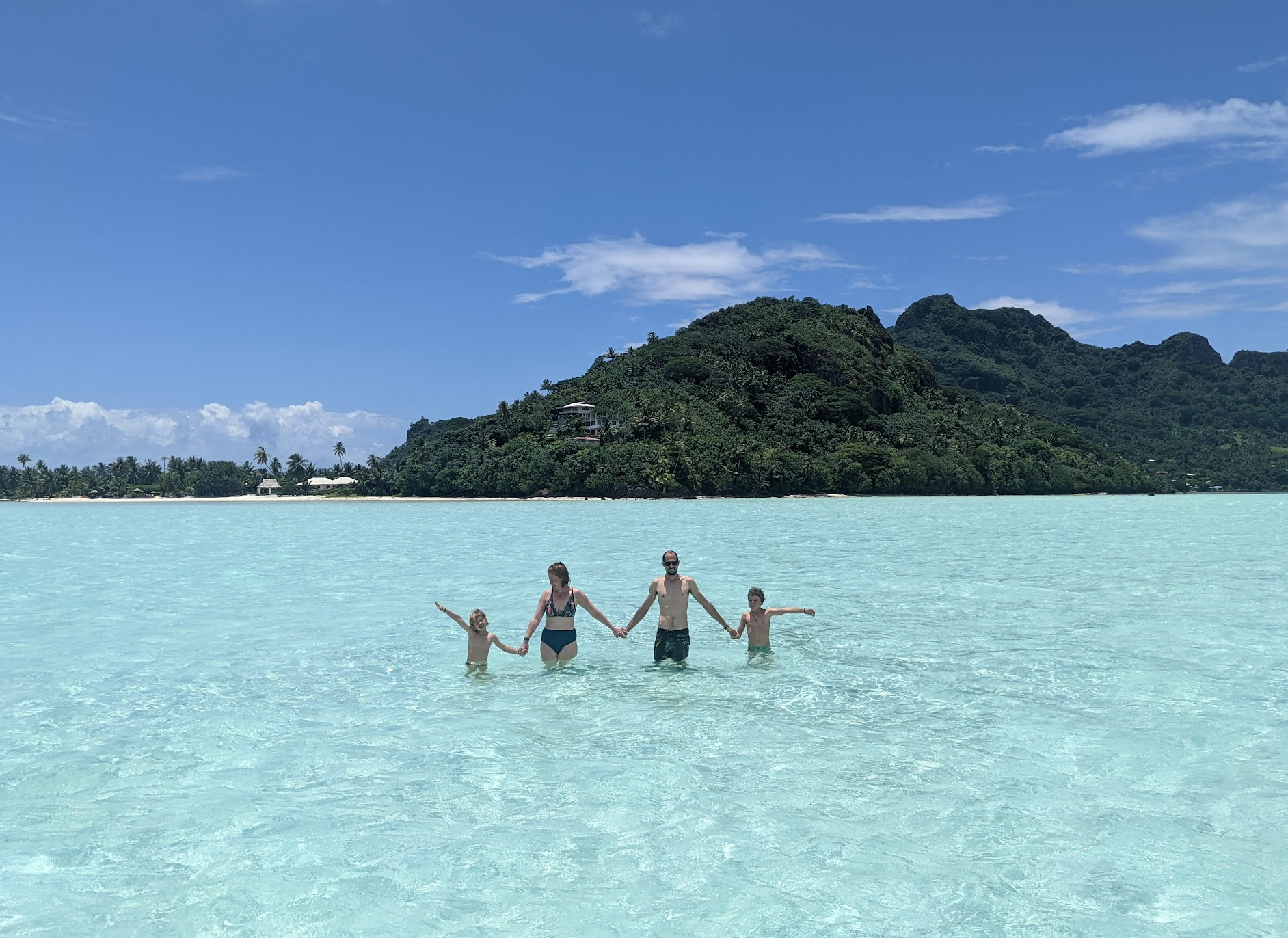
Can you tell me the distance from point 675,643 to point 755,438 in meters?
132

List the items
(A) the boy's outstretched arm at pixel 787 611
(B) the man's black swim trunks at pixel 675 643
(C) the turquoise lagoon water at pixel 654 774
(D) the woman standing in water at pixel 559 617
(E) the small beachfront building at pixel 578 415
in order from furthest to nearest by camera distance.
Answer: (E) the small beachfront building at pixel 578 415 < (B) the man's black swim trunks at pixel 675 643 < (A) the boy's outstretched arm at pixel 787 611 < (D) the woman standing in water at pixel 559 617 < (C) the turquoise lagoon water at pixel 654 774

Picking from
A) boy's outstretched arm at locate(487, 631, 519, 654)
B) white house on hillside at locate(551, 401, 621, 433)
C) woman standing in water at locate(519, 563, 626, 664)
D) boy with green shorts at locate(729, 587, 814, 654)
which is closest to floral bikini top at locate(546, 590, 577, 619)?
woman standing in water at locate(519, 563, 626, 664)

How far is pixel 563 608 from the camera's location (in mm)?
14250

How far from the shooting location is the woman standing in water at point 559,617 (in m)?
13.6

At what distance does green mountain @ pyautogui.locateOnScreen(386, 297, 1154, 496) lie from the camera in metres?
130

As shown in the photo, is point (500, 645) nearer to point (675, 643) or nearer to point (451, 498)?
point (675, 643)

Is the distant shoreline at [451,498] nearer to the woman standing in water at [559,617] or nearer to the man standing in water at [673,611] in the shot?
the man standing in water at [673,611]

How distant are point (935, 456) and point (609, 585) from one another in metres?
135

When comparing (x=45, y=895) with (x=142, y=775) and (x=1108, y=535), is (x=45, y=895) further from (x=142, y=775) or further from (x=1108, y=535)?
(x=1108, y=535)

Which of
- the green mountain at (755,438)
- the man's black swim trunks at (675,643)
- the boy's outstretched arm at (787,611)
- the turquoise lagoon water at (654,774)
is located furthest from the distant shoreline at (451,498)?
the man's black swim trunks at (675,643)

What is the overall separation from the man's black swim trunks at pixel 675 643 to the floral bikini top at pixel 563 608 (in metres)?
1.49

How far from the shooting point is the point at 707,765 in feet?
32.6

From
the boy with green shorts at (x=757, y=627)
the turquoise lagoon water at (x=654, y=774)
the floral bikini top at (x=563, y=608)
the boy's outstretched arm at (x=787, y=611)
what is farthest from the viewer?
the boy with green shorts at (x=757, y=627)

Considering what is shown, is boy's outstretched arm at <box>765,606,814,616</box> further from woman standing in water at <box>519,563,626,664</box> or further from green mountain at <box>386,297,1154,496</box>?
green mountain at <box>386,297,1154,496</box>
